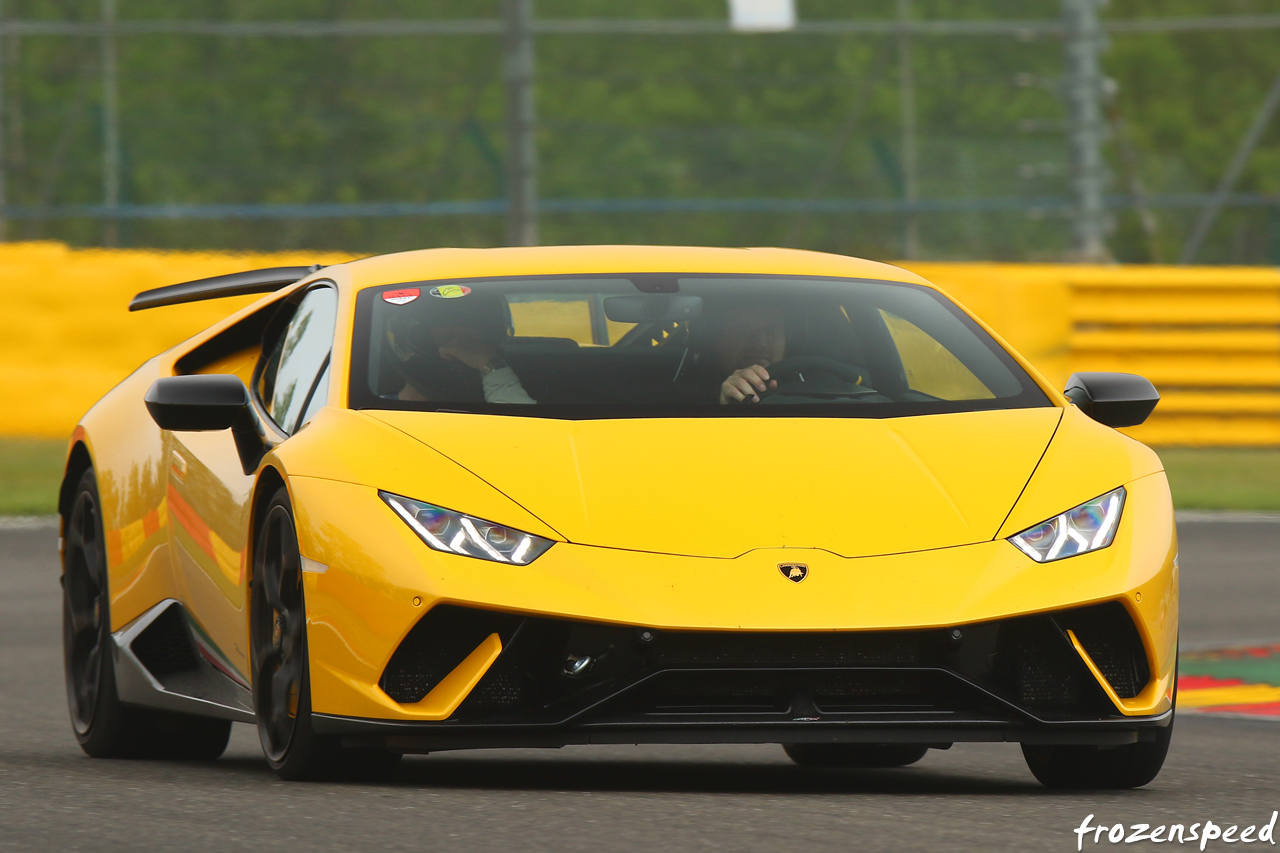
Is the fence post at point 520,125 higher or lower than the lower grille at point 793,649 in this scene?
higher

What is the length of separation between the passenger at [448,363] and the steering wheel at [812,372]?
24.4 inches

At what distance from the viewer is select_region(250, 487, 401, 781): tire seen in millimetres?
5133

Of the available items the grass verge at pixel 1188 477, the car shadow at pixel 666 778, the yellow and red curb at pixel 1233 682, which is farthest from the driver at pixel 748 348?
the grass verge at pixel 1188 477

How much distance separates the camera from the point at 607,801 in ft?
16.2

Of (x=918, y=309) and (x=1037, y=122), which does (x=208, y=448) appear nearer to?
(x=918, y=309)

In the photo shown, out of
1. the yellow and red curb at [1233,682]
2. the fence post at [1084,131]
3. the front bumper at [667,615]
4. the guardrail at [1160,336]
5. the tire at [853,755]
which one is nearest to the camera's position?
the front bumper at [667,615]

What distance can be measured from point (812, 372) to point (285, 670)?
155 cm

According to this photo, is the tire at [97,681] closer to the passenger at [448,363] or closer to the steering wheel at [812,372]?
the passenger at [448,363]

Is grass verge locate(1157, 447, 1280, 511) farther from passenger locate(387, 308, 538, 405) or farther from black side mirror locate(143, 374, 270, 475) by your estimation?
black side mirror locate(143, 374, 270, 475)

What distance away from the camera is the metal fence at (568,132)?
1794 centimetres

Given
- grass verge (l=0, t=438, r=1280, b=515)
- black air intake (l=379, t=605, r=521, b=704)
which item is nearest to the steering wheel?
black air intake (l=379, t=605, r=521, b=704)

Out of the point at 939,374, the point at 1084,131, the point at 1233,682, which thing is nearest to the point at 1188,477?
the point at 1084,131

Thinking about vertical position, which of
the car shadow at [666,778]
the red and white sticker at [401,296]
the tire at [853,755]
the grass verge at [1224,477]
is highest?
the red and white sticker at [401,296]

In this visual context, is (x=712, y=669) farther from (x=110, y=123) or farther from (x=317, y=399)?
(x=110, y=123)
